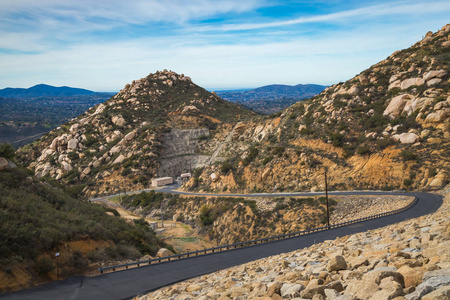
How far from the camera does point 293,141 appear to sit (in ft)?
198

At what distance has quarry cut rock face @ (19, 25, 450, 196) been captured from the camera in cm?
4612

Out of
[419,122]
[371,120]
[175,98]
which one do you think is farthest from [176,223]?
[175,98]

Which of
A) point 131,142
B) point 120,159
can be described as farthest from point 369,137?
point 131,142

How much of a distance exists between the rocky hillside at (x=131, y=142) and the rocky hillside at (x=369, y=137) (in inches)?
906

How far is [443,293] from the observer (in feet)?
15.0

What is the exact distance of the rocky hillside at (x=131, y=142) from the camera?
275 ft

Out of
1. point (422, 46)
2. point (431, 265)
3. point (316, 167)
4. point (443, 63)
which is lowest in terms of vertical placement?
point (316, 167)

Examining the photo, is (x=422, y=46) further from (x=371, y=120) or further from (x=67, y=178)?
(x=67, y=178)

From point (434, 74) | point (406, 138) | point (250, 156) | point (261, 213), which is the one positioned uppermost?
point (434, 74)

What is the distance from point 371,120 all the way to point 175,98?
3298 inches

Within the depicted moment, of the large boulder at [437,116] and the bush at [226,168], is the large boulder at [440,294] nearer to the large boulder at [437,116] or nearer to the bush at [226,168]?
the large boulder at [437,116]

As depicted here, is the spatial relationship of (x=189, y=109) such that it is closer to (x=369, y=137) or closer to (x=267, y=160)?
(x=267, y=160)

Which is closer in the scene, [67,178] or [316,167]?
[316,167]

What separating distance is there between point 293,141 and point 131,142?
5306 cm
